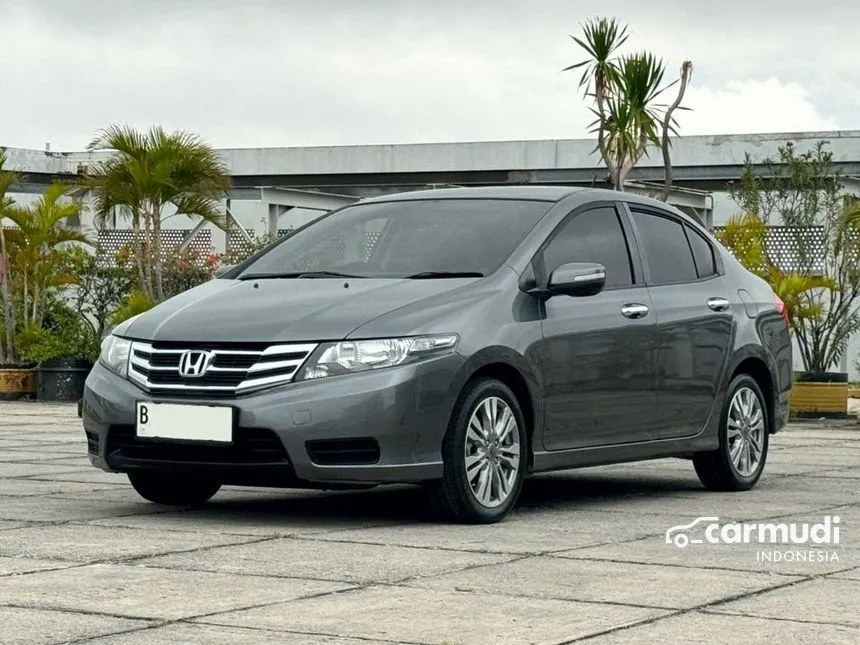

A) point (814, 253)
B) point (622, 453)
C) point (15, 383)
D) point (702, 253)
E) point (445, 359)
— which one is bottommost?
point (15, 383)

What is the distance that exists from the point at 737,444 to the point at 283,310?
3176 millimetres

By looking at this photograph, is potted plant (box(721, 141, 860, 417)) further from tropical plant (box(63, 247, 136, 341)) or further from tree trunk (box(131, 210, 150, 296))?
tropical plant (box(63, 247, 136, 341))

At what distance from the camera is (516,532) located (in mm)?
7586

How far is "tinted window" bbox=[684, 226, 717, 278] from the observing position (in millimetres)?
9896

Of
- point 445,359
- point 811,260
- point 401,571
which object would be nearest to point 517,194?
point 445,359

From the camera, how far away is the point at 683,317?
9.34 meters

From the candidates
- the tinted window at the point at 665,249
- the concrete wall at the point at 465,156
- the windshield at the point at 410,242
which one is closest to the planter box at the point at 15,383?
the concrete wall at the point at 465,156

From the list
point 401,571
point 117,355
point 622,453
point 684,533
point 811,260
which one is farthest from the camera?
point 811,260

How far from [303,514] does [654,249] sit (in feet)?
8.33

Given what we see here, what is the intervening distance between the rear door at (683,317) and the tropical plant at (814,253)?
7652mm

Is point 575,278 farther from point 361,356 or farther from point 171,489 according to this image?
point 171,489

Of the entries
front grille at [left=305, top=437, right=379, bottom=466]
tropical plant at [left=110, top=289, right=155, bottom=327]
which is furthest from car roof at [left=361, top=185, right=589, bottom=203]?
tropical plant at [left=110, top=289, right=155, bottom=327]

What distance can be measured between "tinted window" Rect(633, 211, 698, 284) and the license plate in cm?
280

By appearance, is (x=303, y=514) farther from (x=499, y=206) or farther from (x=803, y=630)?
(x=803, y=630)
